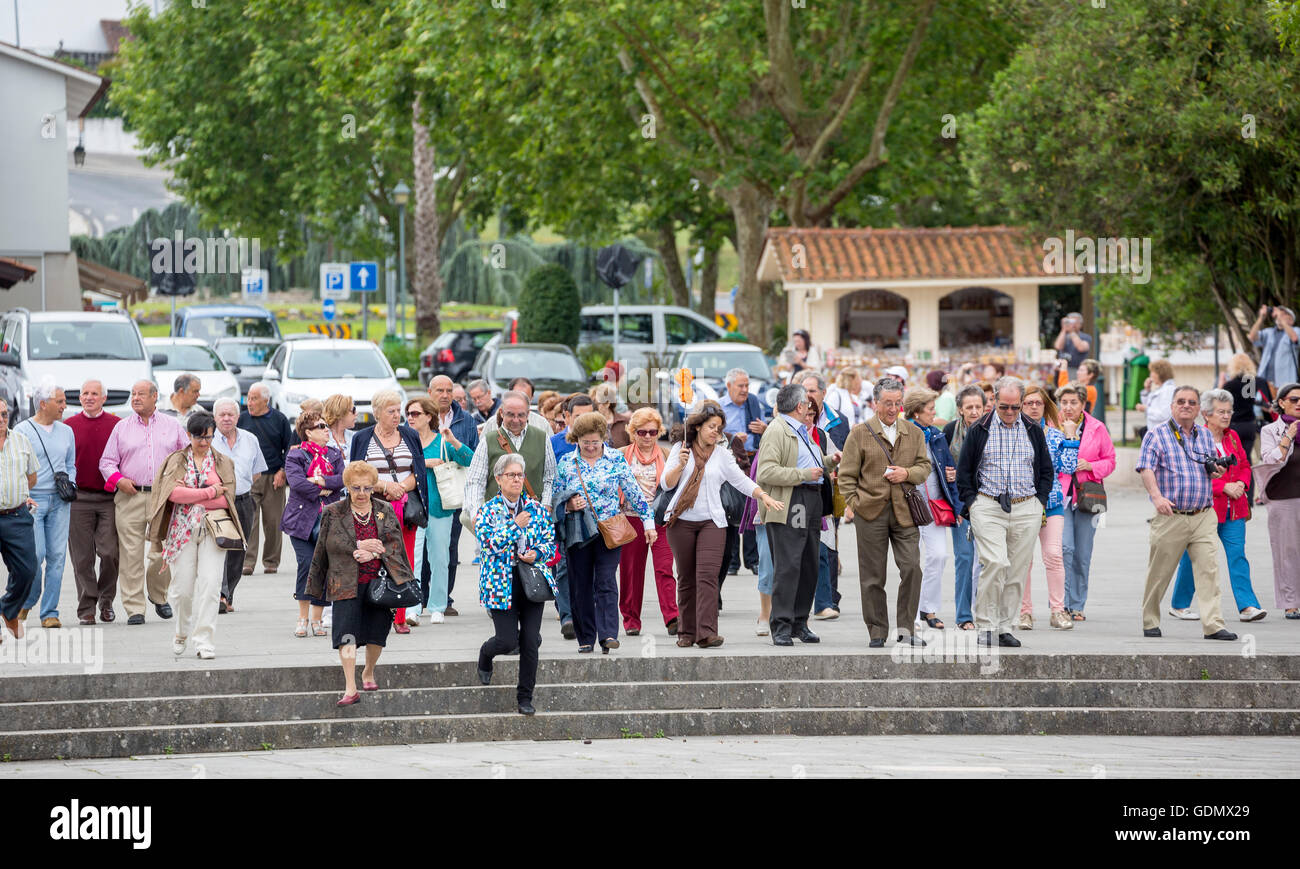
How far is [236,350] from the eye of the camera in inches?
1273

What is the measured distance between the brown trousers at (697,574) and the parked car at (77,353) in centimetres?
1265

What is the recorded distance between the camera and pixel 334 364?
2577cm

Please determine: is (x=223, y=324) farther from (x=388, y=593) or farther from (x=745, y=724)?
(x=745, y=724)

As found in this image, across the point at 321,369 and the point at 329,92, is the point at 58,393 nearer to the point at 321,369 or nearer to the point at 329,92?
the point at 321,369

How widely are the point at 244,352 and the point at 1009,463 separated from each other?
77.8ft

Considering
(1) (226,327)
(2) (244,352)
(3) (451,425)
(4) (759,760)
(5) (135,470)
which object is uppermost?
(1) (226,327)

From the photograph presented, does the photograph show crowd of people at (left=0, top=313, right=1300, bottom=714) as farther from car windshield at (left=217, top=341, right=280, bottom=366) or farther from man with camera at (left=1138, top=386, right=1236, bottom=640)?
car windshield at (left=217, top=341, right=280, bottom=366)

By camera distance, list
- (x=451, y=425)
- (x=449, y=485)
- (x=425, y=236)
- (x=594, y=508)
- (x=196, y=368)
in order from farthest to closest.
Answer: (x=425, y=236), (x=196, y=368), (x=451, y=425), (x=449, y=485), (x=594, y=508)

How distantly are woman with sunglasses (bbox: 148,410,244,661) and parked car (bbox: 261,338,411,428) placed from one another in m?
13.5

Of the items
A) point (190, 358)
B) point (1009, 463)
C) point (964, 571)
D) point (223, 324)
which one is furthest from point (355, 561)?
point (223, 324)

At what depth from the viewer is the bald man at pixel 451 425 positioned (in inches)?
489

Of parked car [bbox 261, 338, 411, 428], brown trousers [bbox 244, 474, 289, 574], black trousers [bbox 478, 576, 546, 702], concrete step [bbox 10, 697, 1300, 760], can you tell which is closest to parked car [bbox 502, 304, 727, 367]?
parked car [bbox 261, 338, 411, 428]

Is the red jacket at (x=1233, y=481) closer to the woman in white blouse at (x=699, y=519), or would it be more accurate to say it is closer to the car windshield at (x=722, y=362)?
the woman in white blouse at (x=699, y=519)
